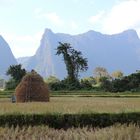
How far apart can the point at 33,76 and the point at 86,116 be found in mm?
14797

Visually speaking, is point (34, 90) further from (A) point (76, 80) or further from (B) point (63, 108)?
(A) point (76, 80)

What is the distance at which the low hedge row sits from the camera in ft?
51.0

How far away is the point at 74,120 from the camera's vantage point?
52.0 feet

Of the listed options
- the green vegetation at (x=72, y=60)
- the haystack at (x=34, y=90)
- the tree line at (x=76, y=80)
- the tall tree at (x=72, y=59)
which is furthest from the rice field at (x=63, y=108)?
the tall tree at (x=72, y=59)

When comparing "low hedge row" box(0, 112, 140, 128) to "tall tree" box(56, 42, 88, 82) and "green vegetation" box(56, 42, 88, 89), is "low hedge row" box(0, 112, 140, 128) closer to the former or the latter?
→ "green vegetation" box(56, 42, 88, 89)

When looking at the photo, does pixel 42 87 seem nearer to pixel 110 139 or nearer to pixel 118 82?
pixel 110 139

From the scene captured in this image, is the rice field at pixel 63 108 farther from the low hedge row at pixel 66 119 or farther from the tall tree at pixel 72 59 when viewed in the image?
the tall tree at pixel 72 59

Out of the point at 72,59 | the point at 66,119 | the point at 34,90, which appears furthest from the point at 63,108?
the point at 72,59

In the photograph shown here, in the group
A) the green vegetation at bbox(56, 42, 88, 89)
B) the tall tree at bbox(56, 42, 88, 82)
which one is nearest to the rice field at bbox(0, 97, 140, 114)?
the green vegetation at bbox(56, 42, 88, 89)

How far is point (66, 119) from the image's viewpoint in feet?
52.2

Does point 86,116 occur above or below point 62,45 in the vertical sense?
below

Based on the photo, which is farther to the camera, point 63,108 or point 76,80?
point 76,80

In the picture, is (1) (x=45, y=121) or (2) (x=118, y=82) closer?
(1) (x=45, y=121)

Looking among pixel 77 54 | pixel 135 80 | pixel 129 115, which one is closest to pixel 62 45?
pixel 77 54
